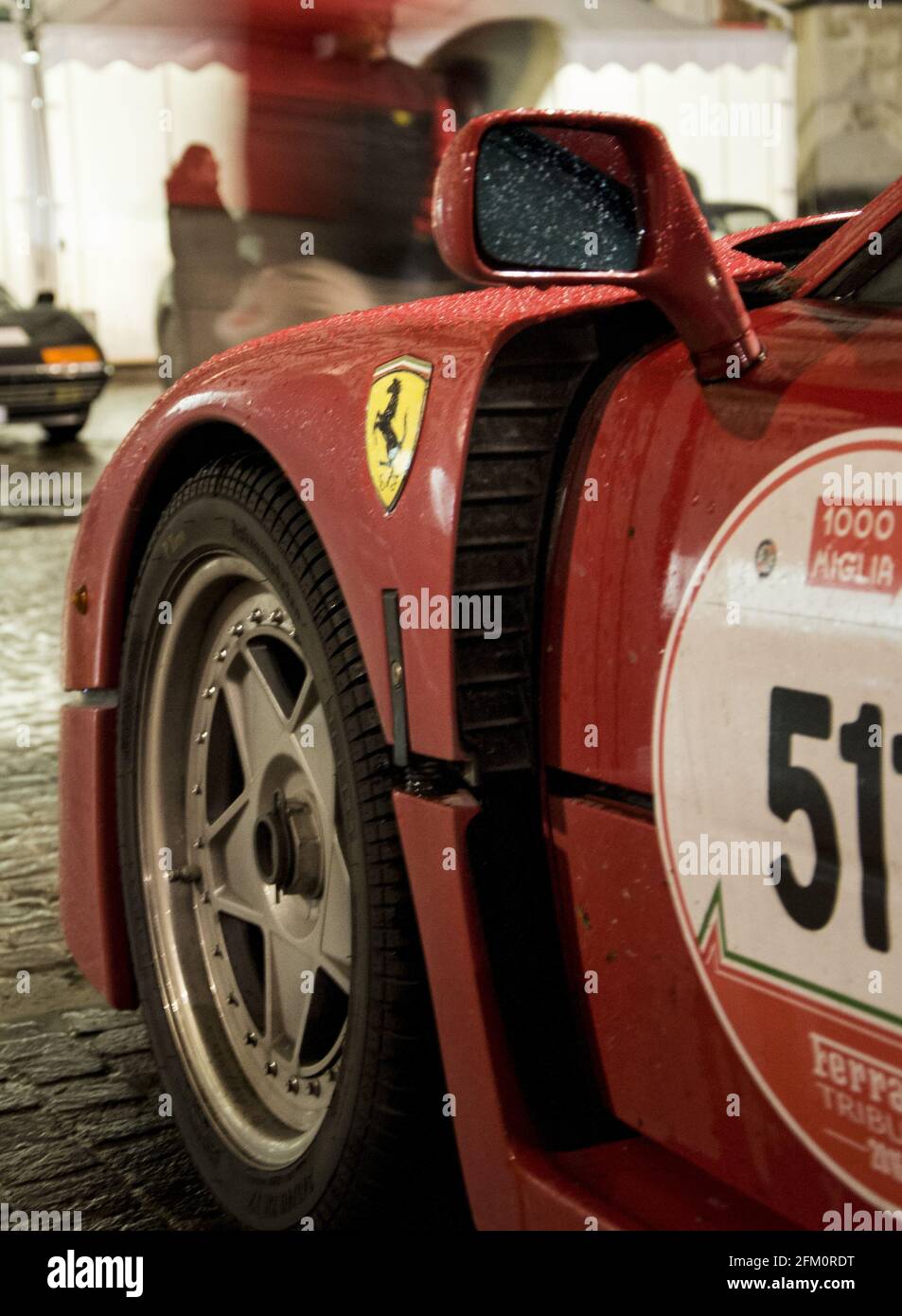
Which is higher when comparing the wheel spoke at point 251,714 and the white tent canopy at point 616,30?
the white tent canopy at point 616,30

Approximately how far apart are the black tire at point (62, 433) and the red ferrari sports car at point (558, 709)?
1133 centimetres

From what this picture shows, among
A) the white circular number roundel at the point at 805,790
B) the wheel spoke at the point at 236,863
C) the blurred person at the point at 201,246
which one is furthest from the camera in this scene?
the blurred person at the point at 201,246

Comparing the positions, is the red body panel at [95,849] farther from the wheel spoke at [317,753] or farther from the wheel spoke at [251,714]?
the wheel spoke at [317,753]

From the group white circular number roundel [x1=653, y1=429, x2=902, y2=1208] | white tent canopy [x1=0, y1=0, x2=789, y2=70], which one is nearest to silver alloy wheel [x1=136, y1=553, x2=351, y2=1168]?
white circular number roundel [x1=653, y1=429, x2=902, y2=1208]

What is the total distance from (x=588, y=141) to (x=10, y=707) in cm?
415

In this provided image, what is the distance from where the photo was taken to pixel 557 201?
58.1 inches

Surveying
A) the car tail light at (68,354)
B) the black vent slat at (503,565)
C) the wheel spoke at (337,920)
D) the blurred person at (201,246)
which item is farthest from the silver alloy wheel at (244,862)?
the car tail light at (68,354)

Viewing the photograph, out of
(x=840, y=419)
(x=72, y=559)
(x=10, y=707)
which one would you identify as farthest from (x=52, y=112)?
(x=840, y=419)

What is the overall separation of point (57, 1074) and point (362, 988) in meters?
1.15

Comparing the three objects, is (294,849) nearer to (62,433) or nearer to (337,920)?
(337,920)

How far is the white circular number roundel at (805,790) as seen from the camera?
1.30 m

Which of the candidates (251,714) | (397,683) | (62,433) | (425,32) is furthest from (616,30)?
(397,683)

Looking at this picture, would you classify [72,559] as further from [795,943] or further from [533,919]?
[795,943]

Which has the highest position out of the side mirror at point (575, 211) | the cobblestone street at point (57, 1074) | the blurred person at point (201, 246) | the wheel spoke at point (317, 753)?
the blurred person at point (201, 246)
